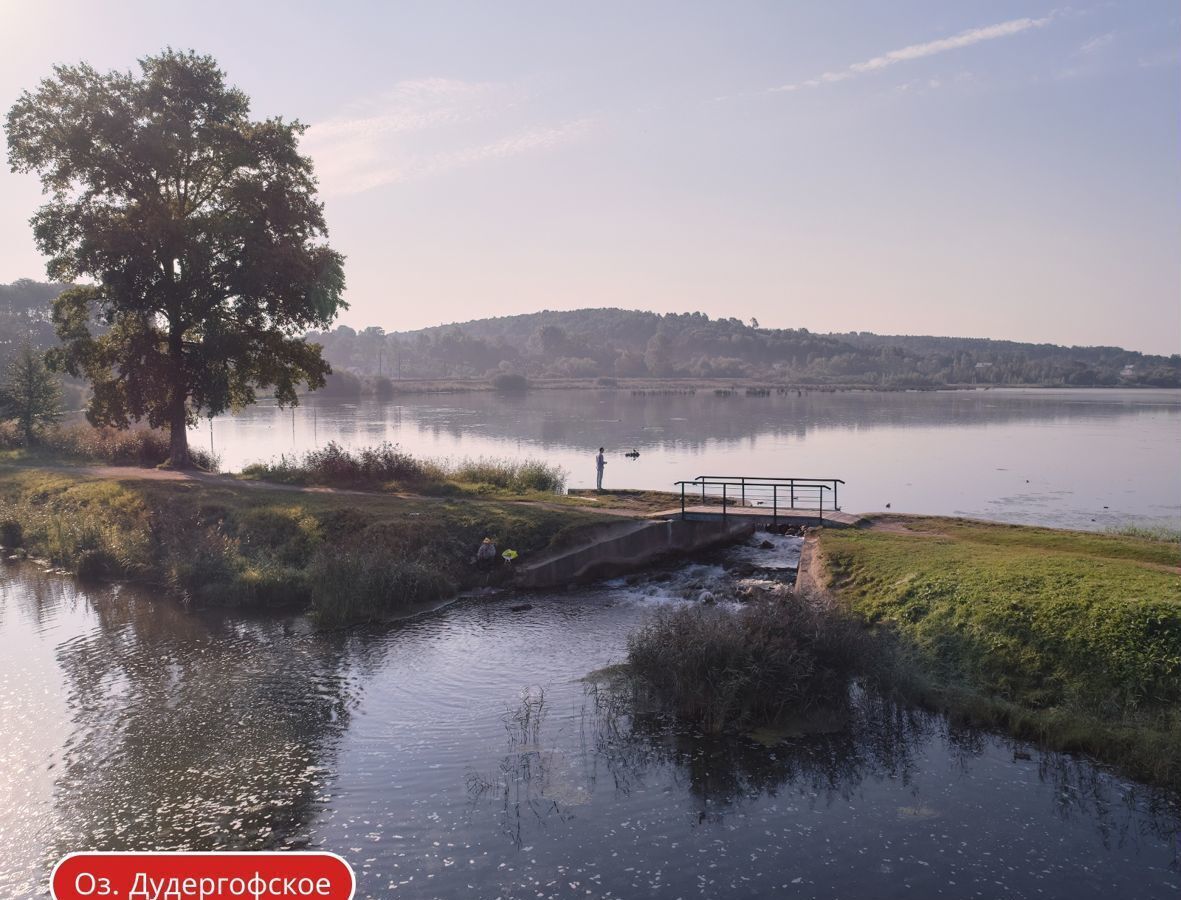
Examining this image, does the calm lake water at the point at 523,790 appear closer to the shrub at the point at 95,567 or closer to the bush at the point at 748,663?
the bush at the point at 748,663

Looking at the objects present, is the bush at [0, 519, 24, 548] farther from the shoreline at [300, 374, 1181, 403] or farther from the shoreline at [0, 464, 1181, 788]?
the shoreline at [300, 374, 1181, 403]

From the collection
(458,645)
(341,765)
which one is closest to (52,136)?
(458,645)

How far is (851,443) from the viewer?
6888cm

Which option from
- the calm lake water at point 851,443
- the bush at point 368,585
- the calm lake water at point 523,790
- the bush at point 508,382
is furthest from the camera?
the bush at point 508,382

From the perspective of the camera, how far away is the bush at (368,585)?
2302 centimetres

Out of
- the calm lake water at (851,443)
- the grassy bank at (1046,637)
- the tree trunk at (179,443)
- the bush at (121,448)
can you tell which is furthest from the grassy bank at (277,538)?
the calm lake water at (851,443)

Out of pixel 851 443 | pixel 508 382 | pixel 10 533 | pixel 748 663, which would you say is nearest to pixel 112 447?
pixel 10 533

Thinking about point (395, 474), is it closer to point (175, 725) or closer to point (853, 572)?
point (853, 572)

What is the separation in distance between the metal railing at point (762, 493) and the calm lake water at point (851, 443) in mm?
2373

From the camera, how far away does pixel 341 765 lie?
47.2 ft

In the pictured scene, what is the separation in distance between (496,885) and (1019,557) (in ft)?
51.8

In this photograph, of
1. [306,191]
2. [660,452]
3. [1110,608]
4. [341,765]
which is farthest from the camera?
[660,452]

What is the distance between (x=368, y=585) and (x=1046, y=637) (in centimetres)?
1628

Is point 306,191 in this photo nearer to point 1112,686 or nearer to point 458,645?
point 458,645
